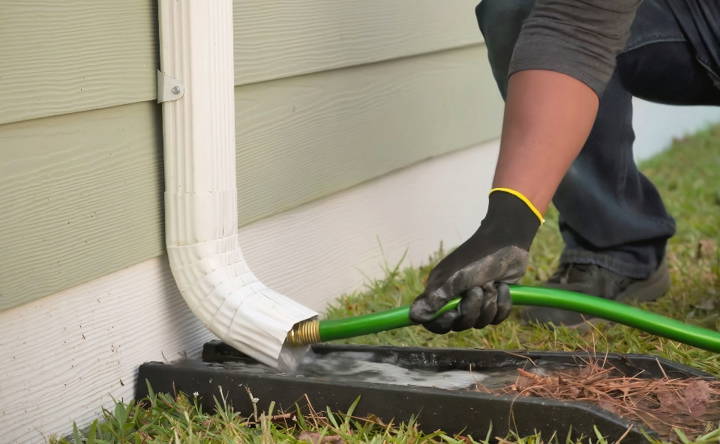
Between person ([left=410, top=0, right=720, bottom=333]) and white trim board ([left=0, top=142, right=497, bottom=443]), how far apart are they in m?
0.51

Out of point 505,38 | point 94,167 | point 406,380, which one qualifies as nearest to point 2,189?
point 94,167

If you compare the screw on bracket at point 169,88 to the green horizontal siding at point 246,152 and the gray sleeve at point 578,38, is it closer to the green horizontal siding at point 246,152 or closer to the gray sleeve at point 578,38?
the green horizontal siding at point 246,152

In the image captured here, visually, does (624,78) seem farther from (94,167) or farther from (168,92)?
(94,167)

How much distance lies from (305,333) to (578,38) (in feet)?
2.52

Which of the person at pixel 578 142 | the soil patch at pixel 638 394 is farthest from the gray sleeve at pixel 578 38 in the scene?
the soil patch at pixel 638 394

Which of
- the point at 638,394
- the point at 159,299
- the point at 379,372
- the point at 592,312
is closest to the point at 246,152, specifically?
the point at 159,299

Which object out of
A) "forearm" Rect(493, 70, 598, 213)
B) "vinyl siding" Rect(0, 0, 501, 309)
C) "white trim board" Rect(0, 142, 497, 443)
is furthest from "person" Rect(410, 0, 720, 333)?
"white trim board" Rect(0, 142, 497, 443)

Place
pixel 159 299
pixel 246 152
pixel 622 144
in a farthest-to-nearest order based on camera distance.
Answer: pixel 622 144, pixel 246 152, pixel 159 299

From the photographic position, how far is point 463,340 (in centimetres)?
229

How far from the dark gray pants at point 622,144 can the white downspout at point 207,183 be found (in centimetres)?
72

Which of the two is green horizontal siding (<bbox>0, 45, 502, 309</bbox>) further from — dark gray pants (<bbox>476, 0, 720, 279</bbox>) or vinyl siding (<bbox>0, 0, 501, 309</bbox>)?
dark gray pants (<bbox>476, 0, 720, 279</bbox>)

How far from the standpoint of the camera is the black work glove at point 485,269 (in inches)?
67.5

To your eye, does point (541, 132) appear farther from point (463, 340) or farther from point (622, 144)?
point (622, 144)

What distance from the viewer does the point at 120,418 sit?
5.87ft
